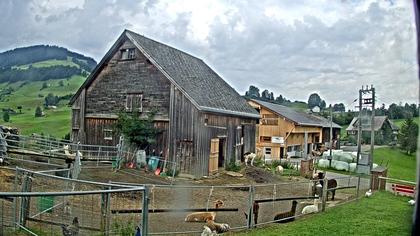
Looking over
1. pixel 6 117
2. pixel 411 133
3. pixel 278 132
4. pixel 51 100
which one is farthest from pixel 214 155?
pixel 51 100

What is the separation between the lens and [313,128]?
38.5 metres

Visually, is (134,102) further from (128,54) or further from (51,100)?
(51,100)

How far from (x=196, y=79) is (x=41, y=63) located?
185 feet

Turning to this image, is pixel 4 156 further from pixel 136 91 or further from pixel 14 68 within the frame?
pixel 14 68

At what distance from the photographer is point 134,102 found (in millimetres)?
19438

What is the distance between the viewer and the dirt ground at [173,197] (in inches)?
239

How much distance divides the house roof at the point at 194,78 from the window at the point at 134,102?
1833 mm

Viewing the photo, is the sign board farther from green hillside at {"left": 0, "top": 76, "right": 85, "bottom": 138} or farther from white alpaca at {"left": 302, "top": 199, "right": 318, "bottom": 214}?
white alpaca at {"left": 302, "top": 199, "right": 318, "bottom": 214}

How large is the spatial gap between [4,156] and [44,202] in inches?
375

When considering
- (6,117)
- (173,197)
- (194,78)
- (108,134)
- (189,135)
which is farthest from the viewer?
(6,117)

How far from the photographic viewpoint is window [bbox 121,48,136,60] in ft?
64.1

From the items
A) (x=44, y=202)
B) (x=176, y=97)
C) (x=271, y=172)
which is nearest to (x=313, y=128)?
(x=271, y=172)

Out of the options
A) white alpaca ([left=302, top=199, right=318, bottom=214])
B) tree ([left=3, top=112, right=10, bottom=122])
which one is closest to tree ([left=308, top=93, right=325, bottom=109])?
tree ([left=3, top=112, right=10, bottom=122])

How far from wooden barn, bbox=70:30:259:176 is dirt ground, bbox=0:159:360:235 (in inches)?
55.5
